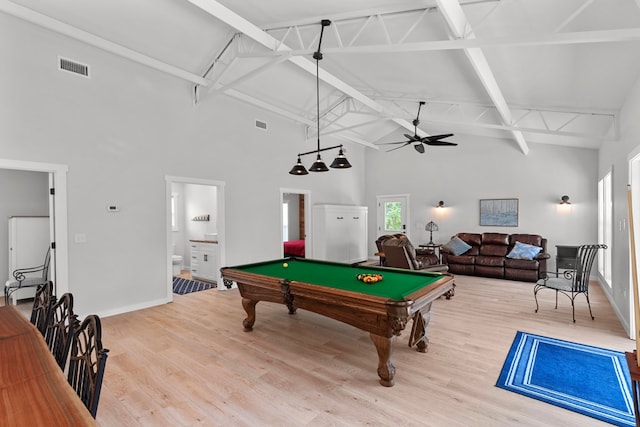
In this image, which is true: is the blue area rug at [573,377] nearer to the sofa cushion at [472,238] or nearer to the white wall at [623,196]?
the white wall at [623,196]

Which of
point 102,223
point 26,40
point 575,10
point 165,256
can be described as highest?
point 26,40

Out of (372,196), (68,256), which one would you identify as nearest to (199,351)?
(68,256)

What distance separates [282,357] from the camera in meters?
3.18

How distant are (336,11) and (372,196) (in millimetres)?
6911

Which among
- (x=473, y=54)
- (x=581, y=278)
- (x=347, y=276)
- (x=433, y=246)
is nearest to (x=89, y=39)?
(x=347, y=276)

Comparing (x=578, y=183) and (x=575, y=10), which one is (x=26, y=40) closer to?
(x=575, y=10)

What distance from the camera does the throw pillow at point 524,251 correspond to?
6.88 meters

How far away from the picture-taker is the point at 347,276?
11.6 ft

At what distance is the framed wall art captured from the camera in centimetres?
788

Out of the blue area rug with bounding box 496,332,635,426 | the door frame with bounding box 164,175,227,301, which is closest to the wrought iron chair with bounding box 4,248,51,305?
the door frame with bounding box 164,175,227,301

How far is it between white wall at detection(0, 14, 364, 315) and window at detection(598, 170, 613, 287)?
6689 millimetres

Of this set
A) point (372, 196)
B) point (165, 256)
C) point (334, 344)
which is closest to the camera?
point (334, 344)

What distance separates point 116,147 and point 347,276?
3.86 meters

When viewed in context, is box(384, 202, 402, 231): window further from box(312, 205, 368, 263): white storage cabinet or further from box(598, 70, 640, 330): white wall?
box(598, 70, 640, 330): white wall
